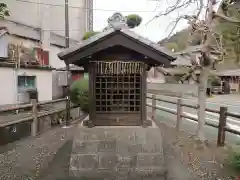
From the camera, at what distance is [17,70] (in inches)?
559

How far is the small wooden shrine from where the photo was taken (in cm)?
629

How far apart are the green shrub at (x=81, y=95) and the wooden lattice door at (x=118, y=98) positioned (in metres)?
7.20

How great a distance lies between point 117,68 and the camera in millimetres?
6777

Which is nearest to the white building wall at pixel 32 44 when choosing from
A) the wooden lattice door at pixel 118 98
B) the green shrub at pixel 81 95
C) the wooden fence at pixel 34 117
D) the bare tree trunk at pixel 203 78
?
the green shrub at pixel 81 95

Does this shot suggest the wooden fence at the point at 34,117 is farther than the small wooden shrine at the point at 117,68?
Yes

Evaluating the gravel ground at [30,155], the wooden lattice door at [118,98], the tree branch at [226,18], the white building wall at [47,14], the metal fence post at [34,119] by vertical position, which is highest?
the white building wall at [47,14]

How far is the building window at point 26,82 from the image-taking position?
583 inches

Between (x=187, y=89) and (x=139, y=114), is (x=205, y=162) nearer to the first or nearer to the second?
(x=139, y=114)

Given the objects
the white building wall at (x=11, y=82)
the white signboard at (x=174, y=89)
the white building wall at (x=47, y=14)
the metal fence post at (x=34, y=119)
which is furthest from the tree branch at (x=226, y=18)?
the white signboard at (x=174, y=89)

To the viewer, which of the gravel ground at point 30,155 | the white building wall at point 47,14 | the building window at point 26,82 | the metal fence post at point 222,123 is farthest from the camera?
the white building wall at point 47,14

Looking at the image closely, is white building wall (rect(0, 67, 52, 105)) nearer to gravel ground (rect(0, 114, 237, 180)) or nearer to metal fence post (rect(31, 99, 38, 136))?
metal fence post (rect(31, 99, 38, 136))

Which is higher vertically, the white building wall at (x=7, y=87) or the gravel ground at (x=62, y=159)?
the white building wall at (x=7, y=87)

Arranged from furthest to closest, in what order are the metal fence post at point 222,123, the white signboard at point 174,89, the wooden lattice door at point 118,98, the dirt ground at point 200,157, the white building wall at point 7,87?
the white signboard at point 174,89 < the white building wall at point 7,87 < the metal fence post at point 222,123 < the wooden lattice door at point 118,98 < the dirt ground at point 200,157

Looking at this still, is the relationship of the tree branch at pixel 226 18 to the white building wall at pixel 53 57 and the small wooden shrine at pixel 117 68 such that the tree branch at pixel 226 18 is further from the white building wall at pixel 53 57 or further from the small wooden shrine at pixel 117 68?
the white building wall at pixel 53 57
